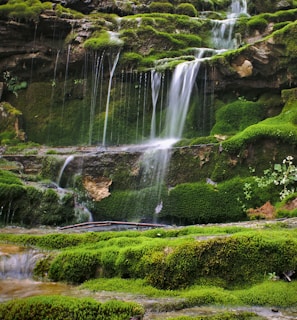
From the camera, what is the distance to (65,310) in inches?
163

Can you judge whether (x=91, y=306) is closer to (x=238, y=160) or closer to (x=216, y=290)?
(x=216, y=290)

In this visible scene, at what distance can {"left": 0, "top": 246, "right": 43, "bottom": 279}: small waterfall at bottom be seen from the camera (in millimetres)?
6883

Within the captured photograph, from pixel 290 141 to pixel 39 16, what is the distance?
15.2 metres

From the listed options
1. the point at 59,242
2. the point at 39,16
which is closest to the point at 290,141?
the point at 59,242

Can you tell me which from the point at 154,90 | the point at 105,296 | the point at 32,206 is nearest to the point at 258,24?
the point at 154,90

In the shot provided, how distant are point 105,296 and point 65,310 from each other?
1.44m

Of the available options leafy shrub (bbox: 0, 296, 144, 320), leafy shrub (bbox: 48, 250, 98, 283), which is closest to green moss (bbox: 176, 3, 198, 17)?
leafy shrub (bbox: 48, 250, 98, 283)

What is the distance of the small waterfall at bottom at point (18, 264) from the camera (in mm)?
6883

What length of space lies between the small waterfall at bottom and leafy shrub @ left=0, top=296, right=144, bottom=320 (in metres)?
2.77

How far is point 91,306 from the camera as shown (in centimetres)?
422

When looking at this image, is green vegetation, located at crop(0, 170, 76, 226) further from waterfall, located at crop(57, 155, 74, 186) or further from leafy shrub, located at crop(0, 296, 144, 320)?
leafy shrub, located at crop(0, 296, 144, 320)

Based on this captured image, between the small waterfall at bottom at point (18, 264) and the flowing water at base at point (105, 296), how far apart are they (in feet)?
0.06

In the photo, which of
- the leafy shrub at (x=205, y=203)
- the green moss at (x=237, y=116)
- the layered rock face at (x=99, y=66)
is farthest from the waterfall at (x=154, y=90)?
the leafy shrub at (x=205, y=203)

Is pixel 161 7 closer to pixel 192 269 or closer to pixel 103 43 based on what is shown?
pixel 103 43
